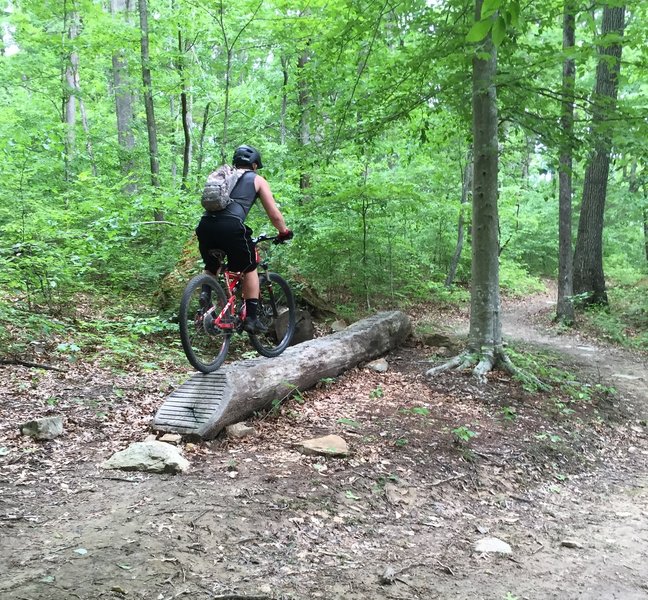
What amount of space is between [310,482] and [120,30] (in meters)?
11.5

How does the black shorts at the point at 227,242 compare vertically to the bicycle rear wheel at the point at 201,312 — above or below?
above

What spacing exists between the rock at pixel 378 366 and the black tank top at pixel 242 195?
3109 mm

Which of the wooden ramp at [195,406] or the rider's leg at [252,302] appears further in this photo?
the rider's leg at [252,302]

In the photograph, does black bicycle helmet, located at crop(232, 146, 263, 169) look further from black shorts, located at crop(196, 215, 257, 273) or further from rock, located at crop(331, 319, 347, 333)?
rock, located at crop(331, 319, 347, 333)

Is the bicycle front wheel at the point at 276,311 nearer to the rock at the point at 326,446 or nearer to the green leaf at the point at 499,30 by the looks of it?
the rock at the point at 326,446

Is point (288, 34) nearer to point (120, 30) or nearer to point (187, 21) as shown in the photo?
point (187, 21)

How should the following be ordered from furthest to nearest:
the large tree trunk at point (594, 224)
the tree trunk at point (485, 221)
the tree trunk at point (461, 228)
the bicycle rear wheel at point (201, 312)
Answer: the tree trunk at point (461, 228)
the large tree trunk at point (594, 224)
the tree trunk at point (485, 221)
the bicycle rear wheel at point (201, 312)

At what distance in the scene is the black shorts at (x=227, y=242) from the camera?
4.84 meters

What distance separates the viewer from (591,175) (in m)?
12.4

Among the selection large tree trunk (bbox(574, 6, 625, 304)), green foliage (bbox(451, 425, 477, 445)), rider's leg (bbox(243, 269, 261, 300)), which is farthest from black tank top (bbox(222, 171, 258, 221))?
large tree trunk (bbox(574, 6, 625, 304))

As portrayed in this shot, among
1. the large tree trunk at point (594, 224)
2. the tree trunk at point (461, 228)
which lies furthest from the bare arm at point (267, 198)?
the tree trunk at point (461, 228)

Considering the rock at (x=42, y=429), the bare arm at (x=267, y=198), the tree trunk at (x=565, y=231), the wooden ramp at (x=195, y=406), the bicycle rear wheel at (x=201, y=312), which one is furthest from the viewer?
the tree trunk at (x=565, y=231)

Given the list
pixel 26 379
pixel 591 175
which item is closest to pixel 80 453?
pixel 26 379

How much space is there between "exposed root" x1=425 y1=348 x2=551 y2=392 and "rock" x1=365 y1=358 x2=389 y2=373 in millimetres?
657
